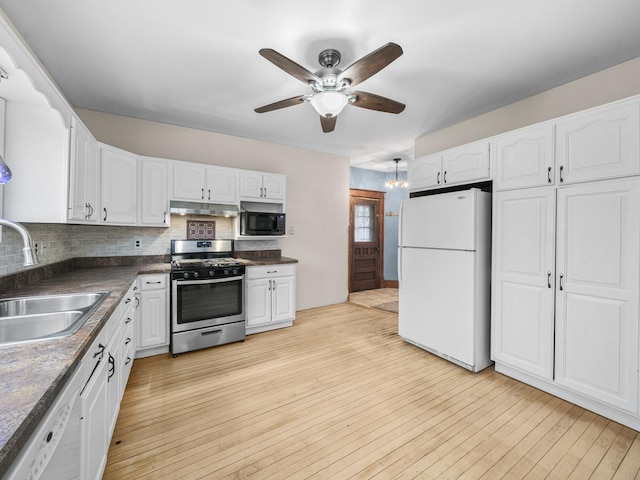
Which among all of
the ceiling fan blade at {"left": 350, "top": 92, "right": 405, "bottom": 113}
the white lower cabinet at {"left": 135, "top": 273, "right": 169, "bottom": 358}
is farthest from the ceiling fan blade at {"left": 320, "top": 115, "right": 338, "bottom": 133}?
the white lower cabinet at {"left": 135, "top": 273, "right": 169, "bottom": 358}

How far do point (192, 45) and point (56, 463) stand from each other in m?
2.50

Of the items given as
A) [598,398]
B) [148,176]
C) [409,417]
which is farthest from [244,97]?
[598,398]

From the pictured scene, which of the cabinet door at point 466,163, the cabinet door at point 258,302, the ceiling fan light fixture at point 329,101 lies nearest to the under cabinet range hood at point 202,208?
the cabinet door at point 258,302

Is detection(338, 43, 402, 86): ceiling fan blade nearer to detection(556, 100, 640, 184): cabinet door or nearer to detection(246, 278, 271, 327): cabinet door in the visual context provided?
detection(556, 100, 640, 184): cabinet door

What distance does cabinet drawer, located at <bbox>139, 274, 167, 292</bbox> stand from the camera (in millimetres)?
2881

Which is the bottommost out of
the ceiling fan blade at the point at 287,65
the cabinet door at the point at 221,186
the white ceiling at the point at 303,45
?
the cabinet door at the point at 221,186

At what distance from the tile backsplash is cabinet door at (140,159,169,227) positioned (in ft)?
1.03

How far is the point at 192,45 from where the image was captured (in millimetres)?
2170

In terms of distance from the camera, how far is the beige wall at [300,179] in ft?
11.6

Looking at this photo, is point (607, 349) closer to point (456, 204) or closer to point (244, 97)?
point (456, 204)

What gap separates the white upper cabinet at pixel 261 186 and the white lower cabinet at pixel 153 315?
1.43 metres

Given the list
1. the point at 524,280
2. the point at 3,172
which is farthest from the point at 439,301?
the point at 3,172

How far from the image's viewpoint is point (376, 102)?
7.79 feet

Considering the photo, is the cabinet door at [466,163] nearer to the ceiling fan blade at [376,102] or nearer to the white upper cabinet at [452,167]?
the white upper cabinet at [452,167]
